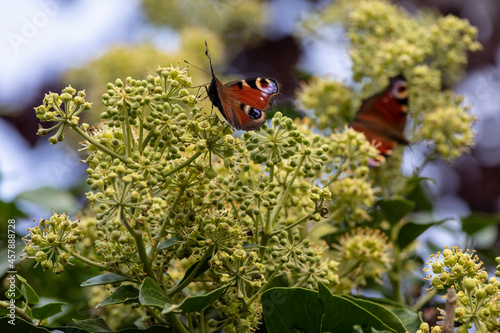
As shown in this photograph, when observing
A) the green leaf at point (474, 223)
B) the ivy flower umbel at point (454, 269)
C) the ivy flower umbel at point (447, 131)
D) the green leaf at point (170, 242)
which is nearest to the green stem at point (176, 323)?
the green leaf at point (170, 242)

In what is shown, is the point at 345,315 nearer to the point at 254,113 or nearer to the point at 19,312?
the point at 254,113

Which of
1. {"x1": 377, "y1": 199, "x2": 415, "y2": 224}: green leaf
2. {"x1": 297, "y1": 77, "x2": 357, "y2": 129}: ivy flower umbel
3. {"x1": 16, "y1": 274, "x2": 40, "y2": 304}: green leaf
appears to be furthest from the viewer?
{"x1": 297, "y1": 77, "x2": 357, "y2": 129}: ivy flower umbel

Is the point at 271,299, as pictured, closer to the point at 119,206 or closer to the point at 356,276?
the point at 119,206

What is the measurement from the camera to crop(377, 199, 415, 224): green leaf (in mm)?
2094

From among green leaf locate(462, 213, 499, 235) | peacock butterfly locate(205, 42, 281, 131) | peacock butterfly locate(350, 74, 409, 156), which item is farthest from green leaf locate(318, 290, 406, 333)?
green leaf locate(462, 213, 499, 235)

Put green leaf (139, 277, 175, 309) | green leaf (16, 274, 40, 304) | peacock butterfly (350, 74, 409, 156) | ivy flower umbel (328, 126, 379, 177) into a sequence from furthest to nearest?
peacock butterfly (350, 74, 409, 156) < ivy flower umbel (328, 126, 379, 177) < green leaf (16, 274, 40, 304) < green leaf (139, 277, 175, 309)

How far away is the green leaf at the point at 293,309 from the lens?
4.23 feet

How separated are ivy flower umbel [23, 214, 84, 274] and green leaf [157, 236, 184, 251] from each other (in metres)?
0.21

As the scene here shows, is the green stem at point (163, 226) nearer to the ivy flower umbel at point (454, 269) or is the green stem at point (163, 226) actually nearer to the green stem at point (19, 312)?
the green stem at point (19, 312)

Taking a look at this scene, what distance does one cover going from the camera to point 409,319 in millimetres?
1541

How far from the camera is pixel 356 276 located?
202 cm

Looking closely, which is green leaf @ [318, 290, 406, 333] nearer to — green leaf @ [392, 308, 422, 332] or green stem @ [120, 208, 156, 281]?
green leaf @ [392, 308, 422, 332]

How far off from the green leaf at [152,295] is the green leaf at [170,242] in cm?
10

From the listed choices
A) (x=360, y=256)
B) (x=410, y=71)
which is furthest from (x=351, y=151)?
(x=410, y=71)
